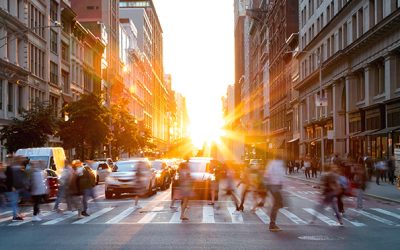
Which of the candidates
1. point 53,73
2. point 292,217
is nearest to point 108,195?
point 292,217

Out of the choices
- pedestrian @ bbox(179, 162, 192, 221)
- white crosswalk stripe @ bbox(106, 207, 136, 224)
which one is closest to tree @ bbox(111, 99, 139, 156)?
white crosswalk stripe @ bbox(106, 207, 136, 224)

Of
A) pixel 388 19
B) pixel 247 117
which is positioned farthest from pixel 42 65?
pixel 247 117

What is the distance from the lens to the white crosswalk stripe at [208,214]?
721 inches

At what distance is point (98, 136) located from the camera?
187 feet

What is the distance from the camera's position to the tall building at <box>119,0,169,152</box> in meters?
134

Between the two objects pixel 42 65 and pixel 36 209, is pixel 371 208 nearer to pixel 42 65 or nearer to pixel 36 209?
pixel 36 209

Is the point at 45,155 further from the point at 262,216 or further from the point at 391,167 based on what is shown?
the point at 391,167

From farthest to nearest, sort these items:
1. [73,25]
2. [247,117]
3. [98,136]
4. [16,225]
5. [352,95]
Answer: [247,117] → [73,25] → [98,136] → [352,95] → [16,225]

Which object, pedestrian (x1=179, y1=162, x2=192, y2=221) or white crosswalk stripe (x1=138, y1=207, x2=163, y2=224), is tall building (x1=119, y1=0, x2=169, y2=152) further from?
pedestrian (x1=179, y1=162, x2=192, y2=221)

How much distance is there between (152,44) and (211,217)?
5610 inches

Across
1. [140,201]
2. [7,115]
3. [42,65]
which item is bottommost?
[140,201]

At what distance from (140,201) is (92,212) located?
5.23 m

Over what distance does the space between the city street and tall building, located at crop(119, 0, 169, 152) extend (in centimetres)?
11425

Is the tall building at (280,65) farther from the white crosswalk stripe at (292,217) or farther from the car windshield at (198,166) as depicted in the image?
the white crosswalk stripe at (292,217)
